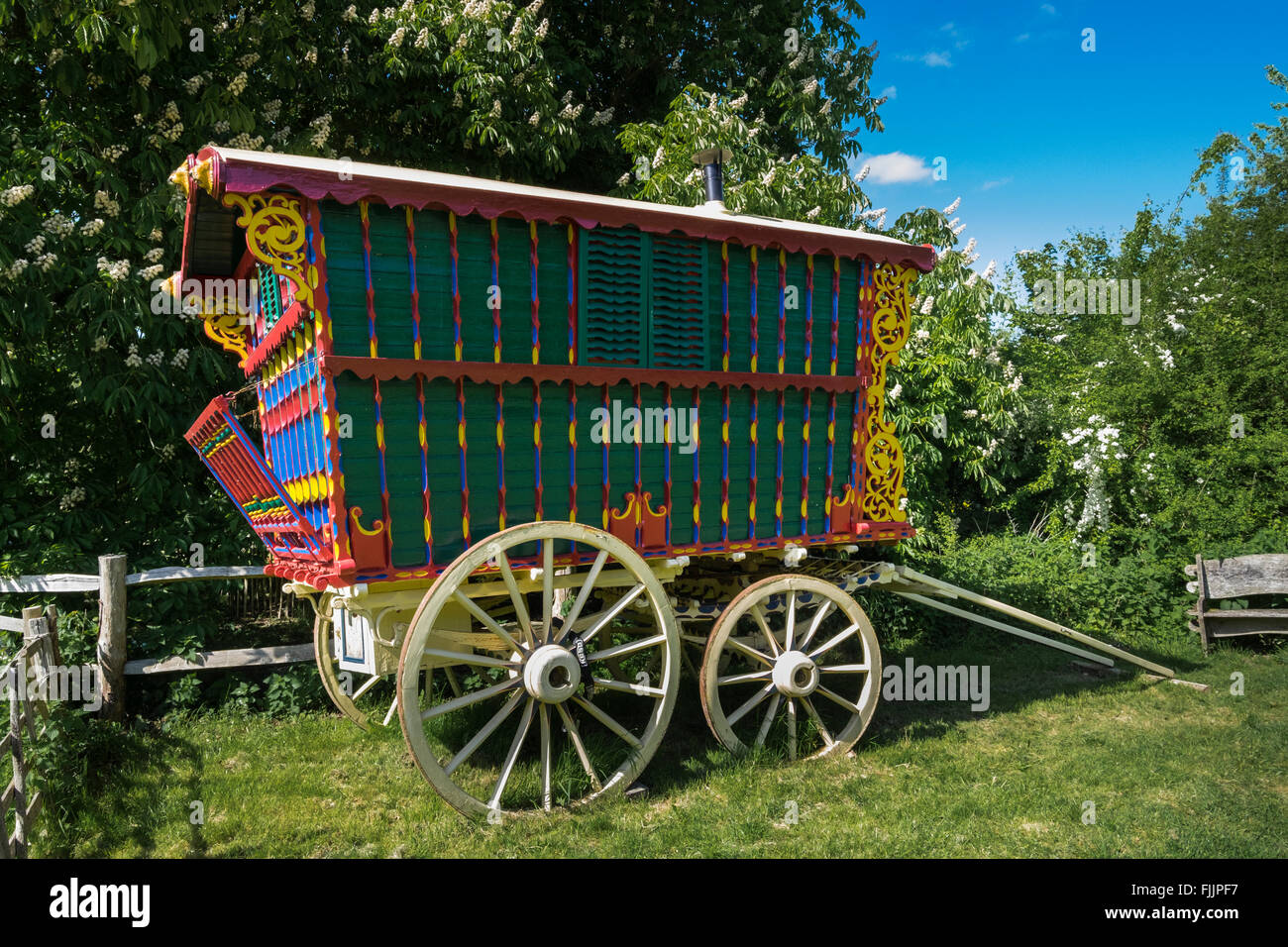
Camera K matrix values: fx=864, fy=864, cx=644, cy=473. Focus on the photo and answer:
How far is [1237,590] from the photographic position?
316 inches

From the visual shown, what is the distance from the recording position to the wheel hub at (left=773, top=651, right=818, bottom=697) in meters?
5.07

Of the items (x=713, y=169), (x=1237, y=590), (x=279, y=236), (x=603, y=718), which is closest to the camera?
(x=279, y=236)

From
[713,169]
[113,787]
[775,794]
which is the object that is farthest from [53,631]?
[713,169]

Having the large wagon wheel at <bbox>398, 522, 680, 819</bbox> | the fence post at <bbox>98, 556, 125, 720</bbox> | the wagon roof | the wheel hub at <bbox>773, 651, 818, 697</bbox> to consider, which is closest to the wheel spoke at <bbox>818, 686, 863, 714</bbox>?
the wheel hub at <bbox>773, 651, 818, 697</bbox>

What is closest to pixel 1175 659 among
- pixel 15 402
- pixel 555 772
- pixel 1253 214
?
pixel 555 772

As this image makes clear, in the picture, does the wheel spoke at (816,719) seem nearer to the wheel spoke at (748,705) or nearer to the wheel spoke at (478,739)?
the wheel spoke at (748,705)

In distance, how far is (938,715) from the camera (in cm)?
621

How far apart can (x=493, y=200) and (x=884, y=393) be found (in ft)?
9.35

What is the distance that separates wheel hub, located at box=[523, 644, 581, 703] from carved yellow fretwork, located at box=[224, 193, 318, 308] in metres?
1.98

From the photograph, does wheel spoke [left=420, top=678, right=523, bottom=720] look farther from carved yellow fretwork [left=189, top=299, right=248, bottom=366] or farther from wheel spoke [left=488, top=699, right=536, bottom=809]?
carved yellow fretwork [left=189, top=299, right=248, bottom=366]

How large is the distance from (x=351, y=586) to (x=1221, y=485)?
8.87m

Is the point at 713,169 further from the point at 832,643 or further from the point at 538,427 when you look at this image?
the point at 832,643

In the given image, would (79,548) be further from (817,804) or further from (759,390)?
(817,804)

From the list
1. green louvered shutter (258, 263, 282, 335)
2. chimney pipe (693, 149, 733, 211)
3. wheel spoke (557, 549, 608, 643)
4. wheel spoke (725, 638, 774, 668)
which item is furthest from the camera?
chimney pipe (693, 149, 733, 211)
